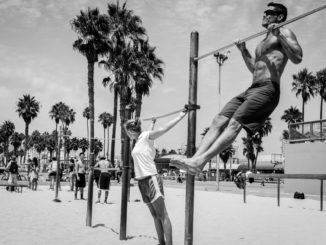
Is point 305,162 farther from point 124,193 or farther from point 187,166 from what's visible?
point 187,166

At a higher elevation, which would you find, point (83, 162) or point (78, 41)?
point (78, 41)

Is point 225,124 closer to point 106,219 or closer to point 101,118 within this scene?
point 106,219

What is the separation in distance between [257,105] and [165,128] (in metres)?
2.14

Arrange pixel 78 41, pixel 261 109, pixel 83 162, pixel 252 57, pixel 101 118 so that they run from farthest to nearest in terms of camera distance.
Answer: pixel 101 118, pixel 78 41, pixel 83 162, pixel 252 57, pixel 261 109

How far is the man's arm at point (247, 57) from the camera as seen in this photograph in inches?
164

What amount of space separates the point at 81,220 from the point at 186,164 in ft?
23.0

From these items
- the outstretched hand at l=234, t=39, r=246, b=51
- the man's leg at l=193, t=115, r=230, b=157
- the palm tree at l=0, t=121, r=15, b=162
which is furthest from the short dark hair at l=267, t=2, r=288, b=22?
the palm tree at l=0, t=121, r=15, b=162

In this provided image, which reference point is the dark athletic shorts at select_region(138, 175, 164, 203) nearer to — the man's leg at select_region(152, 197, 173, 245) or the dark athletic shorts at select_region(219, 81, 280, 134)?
the man's leg at select_region(152, 197, 173, 245)

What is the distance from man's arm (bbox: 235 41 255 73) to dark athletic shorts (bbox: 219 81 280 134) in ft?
1.94

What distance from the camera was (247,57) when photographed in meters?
4.17

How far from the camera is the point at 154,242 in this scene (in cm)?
713

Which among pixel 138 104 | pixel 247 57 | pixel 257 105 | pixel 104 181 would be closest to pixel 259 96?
pixel 257 105

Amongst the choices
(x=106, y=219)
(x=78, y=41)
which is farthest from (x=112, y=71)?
(x=106, y=219)

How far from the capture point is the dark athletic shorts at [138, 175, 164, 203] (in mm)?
5656
